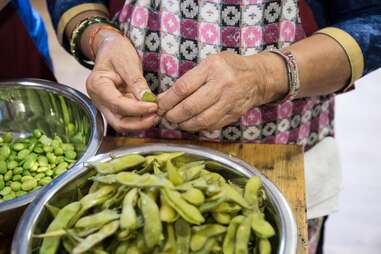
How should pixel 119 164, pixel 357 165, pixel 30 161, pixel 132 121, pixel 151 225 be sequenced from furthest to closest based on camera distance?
pixel 357 165, pixel 30 161, pixel 132 121, pixel 119 164, pixel 151 225

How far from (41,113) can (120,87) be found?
0.26 m

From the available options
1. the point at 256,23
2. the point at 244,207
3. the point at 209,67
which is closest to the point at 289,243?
the point at 244,207

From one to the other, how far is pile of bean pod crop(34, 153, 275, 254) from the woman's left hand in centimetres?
13

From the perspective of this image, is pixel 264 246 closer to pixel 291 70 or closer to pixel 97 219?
pixel 97 219

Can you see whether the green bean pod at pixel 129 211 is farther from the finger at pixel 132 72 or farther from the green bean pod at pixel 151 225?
the finger at pixel 132 72

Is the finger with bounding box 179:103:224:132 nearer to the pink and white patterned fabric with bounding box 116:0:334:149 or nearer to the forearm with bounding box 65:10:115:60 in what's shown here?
the pink and white patterned fabric with bounding box 116:0:334:149

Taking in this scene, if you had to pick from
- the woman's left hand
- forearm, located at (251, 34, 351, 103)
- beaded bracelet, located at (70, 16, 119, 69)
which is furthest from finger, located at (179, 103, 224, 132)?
beaded bracelet, located at (70, 16, 119, 69)

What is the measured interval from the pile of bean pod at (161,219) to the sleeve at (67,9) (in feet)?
1.58

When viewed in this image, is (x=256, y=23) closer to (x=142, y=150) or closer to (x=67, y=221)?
(x=142, y=150)

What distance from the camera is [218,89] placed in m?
0.88

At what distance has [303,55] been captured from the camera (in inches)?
37.7

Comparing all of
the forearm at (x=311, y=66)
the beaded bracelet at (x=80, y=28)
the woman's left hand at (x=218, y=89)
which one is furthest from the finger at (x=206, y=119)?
the beaded bracelet at (x=80, y=28)

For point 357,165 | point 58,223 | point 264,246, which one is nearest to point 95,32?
point 58,223

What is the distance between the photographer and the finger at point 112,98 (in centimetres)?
91
